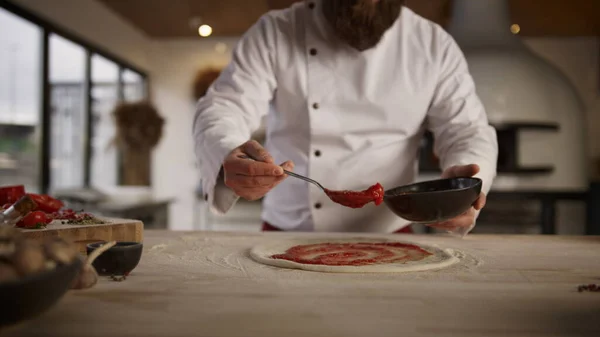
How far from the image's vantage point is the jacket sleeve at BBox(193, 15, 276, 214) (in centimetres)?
137

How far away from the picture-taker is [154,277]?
0.87 m

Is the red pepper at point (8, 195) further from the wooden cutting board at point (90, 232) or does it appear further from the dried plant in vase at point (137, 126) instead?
the dried plant in vase at point (137, 126)

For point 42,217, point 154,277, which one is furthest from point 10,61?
point 154,277

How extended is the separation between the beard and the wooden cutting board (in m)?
0.89

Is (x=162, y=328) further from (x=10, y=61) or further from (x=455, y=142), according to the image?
(x=10, y=61)

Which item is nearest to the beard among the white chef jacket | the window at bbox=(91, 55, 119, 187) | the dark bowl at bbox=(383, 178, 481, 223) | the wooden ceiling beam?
the white chef jacket

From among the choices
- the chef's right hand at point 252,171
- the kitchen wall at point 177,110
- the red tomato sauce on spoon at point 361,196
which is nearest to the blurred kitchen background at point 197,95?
the kitchen wall at point 177,110

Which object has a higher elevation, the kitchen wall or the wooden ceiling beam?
the wooden ceiling beam

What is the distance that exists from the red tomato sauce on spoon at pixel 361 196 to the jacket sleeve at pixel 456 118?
0.42 metres

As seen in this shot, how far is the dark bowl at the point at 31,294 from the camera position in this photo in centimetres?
53

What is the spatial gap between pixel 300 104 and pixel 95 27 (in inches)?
137

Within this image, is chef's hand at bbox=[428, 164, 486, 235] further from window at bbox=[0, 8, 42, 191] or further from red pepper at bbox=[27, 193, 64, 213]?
window at bbox=[0, 8, 42, 191]

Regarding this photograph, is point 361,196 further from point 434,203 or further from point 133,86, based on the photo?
point 133,86

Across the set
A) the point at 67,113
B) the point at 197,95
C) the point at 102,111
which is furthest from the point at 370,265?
the point at 197,95
